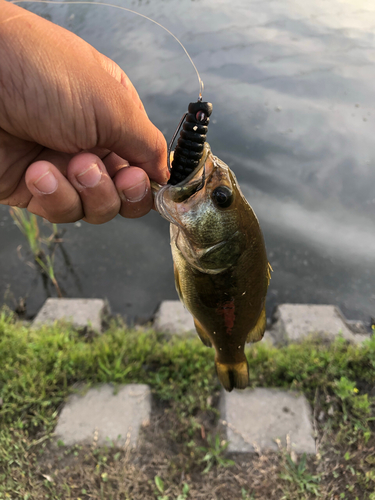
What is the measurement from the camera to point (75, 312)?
382 centimetres

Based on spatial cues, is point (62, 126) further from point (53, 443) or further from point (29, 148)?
point (53, 443)

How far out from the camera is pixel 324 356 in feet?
10.2

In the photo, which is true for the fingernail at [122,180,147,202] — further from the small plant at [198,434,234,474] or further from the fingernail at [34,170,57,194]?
Result: the small plant at [198,434,234,474]

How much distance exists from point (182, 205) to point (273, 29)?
948 cm

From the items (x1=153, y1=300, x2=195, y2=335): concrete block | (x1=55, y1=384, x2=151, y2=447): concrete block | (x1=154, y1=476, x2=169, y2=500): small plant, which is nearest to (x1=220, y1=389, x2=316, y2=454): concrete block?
(x1=154, y1=476, x2=169, y2=500): small plant

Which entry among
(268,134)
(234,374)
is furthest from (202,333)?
(268,134)

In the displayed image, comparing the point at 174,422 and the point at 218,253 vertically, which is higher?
the point at 218,253

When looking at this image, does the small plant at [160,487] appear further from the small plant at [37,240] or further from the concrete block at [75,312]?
the small plant at [37,240]

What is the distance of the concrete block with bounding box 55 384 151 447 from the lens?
269 centimetres

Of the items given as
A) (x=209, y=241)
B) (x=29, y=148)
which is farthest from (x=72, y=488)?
(x=29, y=148)

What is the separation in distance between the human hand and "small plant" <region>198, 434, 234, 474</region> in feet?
6.36

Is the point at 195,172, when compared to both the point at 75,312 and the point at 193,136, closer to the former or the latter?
the point at 193,136

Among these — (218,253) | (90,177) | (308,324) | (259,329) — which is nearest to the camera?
(218,253)

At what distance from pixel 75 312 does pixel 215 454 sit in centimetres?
214
